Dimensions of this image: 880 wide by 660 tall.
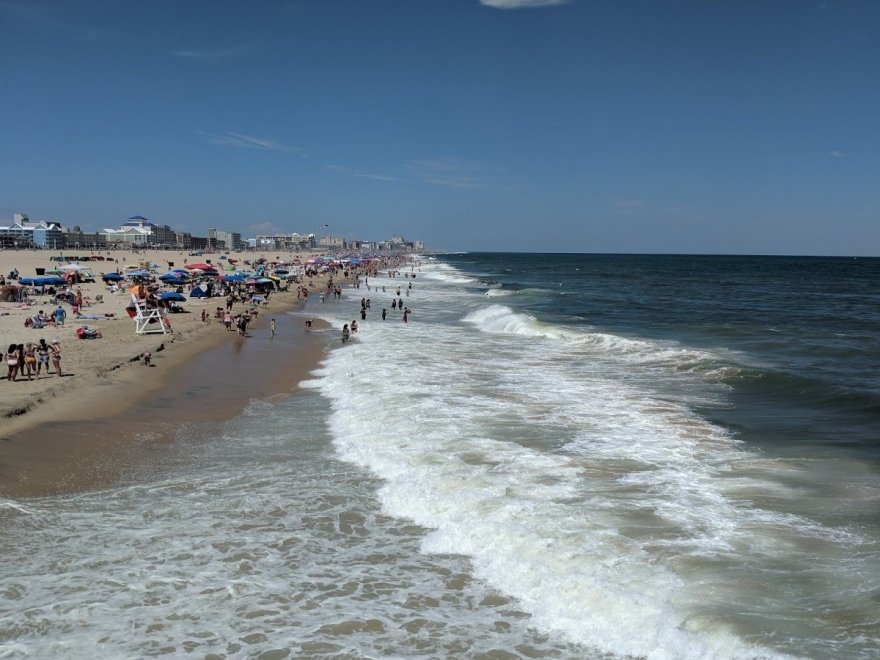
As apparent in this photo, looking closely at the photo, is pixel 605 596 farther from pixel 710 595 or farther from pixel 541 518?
pixel 541 518

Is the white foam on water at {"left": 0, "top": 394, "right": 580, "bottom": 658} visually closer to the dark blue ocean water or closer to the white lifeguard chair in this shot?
the dark blue ocean water

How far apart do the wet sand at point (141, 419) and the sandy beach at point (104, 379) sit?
1.2 inches

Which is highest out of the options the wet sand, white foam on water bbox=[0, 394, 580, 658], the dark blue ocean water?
the dark blue ocean water

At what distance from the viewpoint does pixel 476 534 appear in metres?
9.01

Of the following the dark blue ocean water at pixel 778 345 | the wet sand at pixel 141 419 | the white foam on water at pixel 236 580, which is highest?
the dark blue ocean water at pixel 778 345

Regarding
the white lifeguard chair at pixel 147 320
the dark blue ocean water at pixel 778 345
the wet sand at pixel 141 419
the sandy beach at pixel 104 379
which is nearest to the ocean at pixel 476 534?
the dark blue ocean water at pixel 778 345

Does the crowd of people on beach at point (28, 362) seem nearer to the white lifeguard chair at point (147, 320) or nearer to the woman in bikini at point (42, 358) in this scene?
the woman in bikini at point (42, 358)

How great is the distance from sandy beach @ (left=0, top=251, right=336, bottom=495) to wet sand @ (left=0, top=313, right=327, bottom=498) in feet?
0.10

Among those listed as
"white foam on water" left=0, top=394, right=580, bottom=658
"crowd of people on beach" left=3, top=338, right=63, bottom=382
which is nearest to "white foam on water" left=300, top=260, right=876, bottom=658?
"white foam on water" left=0, top=394, right=580, bottom=658

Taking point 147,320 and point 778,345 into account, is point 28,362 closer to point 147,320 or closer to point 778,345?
point 147,320

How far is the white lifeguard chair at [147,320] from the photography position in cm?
2839

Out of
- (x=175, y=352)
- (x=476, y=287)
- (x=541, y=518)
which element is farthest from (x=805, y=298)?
(x=541, y=518)

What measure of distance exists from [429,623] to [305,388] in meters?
13.3

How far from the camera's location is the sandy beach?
12219 millimetres
